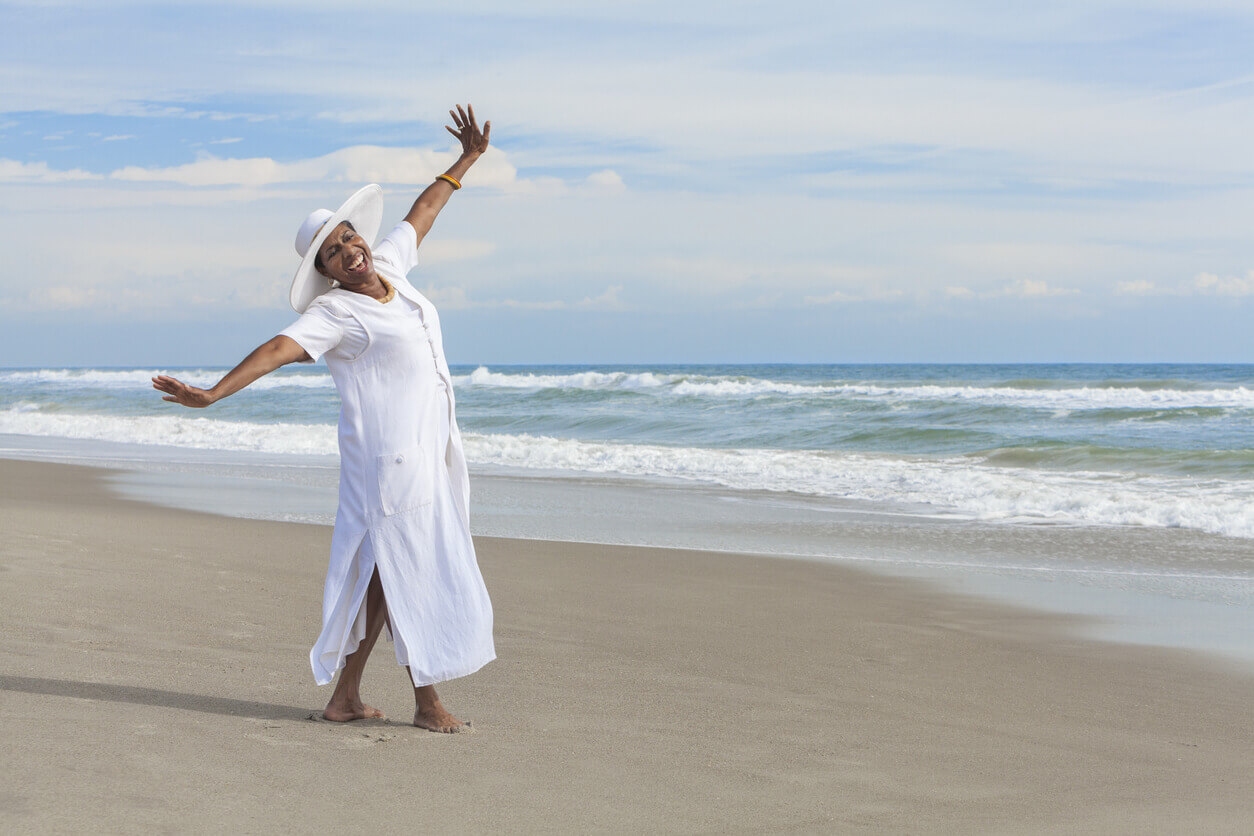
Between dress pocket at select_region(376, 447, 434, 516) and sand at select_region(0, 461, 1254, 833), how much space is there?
76 cm

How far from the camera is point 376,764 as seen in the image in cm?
329

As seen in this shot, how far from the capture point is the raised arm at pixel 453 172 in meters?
4.02

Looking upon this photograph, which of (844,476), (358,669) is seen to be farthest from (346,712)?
(844,476)

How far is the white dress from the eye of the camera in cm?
346

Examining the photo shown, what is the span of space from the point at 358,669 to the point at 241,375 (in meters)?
1.13

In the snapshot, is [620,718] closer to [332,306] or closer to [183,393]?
[332,306]

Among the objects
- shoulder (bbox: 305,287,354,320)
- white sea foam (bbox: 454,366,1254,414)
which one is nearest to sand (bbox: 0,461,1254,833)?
shoulder (bbox: 305,287,354,320)

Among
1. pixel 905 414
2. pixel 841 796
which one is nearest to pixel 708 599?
pixel 841 796

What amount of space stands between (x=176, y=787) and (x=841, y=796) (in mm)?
1866

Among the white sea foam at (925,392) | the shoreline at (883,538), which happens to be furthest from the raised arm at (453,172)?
the white sea foam at (925,392)

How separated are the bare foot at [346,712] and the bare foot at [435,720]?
19cm

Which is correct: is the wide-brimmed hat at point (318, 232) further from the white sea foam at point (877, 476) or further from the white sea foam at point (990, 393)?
the white sea foam at point (990, 393)

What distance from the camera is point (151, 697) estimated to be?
384 centimetres

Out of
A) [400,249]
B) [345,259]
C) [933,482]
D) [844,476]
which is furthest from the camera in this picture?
[844,476]
